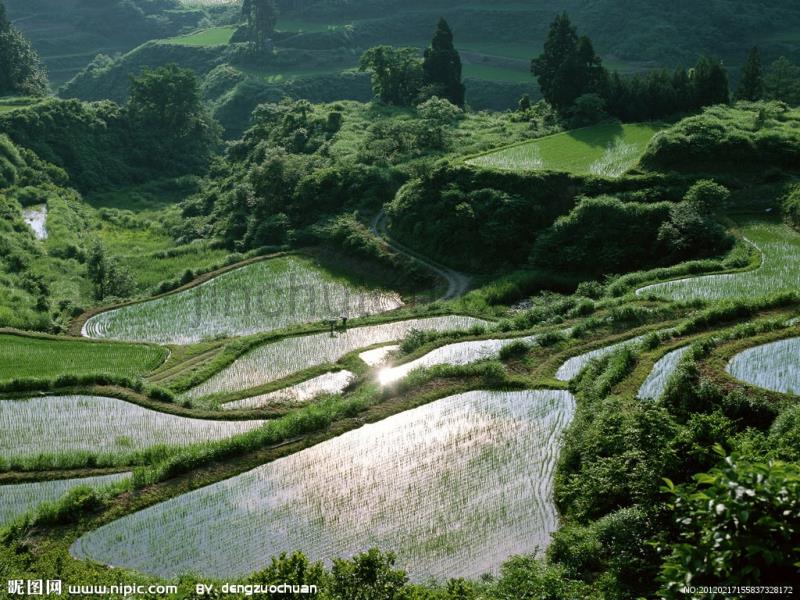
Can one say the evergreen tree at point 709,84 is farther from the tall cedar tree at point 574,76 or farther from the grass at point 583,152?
the tall cedar tree at point 574,76

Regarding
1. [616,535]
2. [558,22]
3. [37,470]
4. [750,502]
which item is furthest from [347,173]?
[750,502]

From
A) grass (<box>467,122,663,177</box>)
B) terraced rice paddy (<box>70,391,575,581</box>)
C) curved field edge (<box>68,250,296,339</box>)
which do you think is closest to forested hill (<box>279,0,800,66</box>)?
grass (<box>467,122,663,177</box>)

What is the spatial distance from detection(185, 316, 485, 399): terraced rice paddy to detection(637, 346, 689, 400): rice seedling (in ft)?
26.4

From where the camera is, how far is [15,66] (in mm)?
67625

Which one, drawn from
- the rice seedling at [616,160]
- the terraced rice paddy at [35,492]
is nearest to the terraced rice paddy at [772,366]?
the terraced rice paddy at [35,492]

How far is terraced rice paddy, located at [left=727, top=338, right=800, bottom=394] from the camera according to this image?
1641 centimetres

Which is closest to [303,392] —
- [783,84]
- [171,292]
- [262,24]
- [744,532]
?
[744,532]

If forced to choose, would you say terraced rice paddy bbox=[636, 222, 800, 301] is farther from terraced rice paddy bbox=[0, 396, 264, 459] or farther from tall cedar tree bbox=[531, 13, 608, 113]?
tall cedar tree bbox=[531, 13, 608, 113]

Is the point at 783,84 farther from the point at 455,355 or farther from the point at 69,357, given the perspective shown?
the point at 69,357

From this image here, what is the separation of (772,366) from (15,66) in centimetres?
6714

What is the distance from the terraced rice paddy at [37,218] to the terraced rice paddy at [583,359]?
33208 mm

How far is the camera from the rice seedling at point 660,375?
16812 millimetres

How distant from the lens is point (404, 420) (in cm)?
1800

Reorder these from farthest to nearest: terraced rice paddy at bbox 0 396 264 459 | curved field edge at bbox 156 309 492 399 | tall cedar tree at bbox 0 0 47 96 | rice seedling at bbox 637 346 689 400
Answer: tall cedar tree at bbox 0 0 47 96 < curved field edge at bbox 156 309 492 399 < terraced rice paddy at bbox 0 396 264 459 < rice seedling at bbox 637 346 689 400
